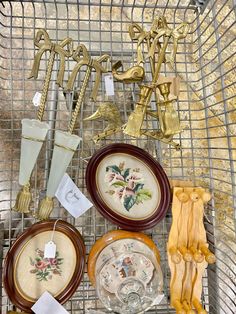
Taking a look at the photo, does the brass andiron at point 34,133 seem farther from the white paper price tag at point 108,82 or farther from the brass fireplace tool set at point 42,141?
the white paper price tag at point 108,82

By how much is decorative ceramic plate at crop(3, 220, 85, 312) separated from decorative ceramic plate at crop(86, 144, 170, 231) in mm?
102

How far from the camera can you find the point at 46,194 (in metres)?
0.88

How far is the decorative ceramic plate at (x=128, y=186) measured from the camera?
892 millimetres

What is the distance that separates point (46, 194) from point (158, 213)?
10.3 inches

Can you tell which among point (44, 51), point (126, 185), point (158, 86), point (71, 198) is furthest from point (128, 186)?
point (44, 51)

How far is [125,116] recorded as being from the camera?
1.08m

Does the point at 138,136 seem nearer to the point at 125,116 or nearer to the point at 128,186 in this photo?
the point at 128,186

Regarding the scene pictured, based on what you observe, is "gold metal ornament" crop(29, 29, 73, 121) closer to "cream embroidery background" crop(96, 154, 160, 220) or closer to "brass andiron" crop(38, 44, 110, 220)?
"brass andiron" crop(38, 44, 110, 220)

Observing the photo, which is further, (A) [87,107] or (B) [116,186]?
(A) [87,107]

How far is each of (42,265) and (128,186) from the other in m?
0.27

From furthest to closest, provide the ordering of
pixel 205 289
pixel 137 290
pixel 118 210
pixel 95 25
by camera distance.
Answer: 1. pixel 95 25
2. pixel 205 289
3. pixel 118 210
4. pixel 137 290

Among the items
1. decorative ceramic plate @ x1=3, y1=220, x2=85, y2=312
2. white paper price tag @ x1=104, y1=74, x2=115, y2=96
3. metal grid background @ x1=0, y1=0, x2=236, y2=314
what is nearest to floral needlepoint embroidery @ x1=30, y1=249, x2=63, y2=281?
decorative ceramic plate @ x1=3, y1=220, x2=85, y2=312

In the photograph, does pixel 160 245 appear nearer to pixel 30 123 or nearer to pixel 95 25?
pixel 30 123

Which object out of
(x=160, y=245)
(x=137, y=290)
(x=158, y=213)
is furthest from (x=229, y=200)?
(x=137, y=290)
